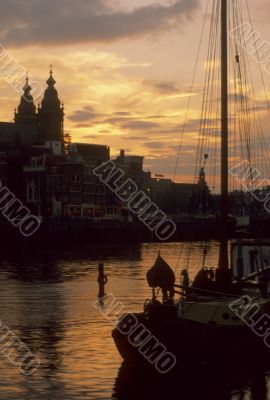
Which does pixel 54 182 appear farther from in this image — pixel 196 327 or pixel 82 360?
pixel 196 327

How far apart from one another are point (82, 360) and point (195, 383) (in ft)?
19.4

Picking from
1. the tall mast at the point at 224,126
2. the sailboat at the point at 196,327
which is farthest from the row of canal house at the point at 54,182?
the sailboat at the point at 196,327

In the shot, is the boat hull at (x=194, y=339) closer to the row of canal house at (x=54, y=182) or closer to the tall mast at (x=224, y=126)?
the tall mast at (x=224, y=126)

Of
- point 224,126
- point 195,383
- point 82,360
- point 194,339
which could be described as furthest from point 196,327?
point 224,126

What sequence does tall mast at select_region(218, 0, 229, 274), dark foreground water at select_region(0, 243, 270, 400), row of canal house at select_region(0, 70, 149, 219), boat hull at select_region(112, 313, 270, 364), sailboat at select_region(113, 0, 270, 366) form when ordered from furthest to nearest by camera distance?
row of canal house at select_region(0, 70, 149, 219), tall mast at select_region(218, 0, 229, 274), sailboat at select_region(113, 0, 270, 366), boat hull at select_region(112, 313, 270, 364), dark foreground water at select_region(0, 243, 270, 400)

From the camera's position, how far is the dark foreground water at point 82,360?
2945 centimetres

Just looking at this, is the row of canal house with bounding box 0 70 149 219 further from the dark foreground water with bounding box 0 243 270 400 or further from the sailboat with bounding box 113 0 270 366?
the sailboat with bounding box 113 0 270 366

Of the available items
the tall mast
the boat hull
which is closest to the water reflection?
the boat hull

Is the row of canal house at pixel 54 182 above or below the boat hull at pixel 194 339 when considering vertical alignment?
above

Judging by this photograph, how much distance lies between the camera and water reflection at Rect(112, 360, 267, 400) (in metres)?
29.2

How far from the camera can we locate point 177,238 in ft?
554

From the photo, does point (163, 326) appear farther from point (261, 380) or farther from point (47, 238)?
point (47, 238)

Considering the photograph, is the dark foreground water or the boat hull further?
the boat hull

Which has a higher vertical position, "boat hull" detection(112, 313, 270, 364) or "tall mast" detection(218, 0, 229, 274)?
"tall mast" detection(218, 0, 229, 274)
